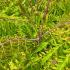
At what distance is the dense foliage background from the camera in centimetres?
166

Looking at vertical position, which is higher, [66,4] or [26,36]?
[66,4]

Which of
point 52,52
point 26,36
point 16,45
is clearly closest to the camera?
point 52,52

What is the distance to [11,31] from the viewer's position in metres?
2.25

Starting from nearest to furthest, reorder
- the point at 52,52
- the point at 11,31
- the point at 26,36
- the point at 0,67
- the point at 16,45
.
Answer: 1. the point at 52,52
2. the point at 0,67
3. the point at 16,45
4. the point at 26,36
5. the point at 11,31

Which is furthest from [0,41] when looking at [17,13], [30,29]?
[17,13]

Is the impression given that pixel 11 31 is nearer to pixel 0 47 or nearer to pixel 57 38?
pixel 0 47

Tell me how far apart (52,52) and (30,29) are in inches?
19.7

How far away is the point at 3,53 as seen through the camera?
188cm

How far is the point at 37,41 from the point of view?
1.91 metres

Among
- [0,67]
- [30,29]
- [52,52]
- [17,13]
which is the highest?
[17,13]

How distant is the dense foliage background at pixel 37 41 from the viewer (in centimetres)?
166

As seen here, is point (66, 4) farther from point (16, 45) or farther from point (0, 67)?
point (0, 67)

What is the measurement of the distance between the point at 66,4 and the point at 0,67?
85cm

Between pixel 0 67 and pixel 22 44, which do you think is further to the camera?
pixel 22 44
